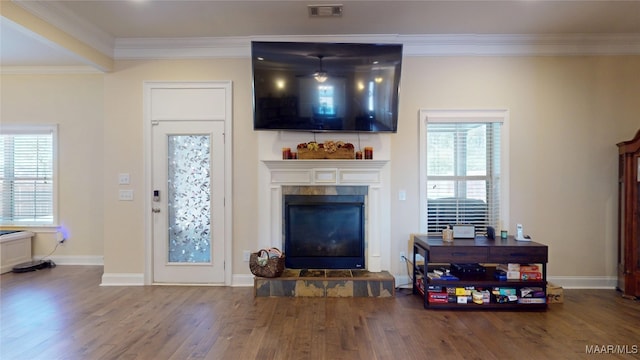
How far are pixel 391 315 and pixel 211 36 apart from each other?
3533 millimetres

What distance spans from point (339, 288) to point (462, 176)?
1.95 m

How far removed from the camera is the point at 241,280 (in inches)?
149

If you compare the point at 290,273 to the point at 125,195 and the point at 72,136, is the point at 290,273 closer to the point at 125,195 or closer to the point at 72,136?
the point at 125,195

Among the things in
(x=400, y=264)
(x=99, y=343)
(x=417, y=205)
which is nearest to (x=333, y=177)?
(x=417, y=205)

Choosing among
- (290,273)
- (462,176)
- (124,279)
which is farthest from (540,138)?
(124,279)

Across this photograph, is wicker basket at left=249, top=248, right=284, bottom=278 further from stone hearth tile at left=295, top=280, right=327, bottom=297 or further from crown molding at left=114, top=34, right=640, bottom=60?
crown molding at left=114, top=34, right=640, bottom=60

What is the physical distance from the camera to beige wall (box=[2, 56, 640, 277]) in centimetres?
374

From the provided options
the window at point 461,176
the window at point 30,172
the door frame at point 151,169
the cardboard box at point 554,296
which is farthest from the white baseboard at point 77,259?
the cardboard box at point 554,296

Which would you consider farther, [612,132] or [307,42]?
[612,132]

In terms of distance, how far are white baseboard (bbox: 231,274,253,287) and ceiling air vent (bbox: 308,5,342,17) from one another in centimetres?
294

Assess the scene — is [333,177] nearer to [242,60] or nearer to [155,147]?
[242,60]

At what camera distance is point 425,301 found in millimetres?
3154

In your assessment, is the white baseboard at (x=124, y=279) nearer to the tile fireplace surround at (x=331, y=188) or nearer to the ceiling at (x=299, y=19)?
the tile fireplace surround at (x=331, y=188)

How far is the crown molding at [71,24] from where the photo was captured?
9.45ft
